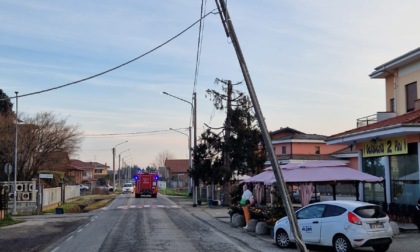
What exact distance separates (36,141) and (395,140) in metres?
33.2

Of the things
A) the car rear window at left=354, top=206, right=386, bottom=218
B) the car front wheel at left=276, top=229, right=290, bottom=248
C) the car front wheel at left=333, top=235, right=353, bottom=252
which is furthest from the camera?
the car front wheel at left=276, top=229, right=290, bottom=248

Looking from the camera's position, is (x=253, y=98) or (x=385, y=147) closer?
(x=253, y=98)

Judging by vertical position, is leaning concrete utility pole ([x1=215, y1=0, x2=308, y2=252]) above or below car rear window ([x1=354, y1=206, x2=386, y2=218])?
above

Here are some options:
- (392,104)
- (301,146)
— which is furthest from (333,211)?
(301,146)

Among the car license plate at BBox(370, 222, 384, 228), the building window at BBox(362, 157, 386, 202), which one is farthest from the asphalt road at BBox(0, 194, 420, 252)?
the building window at BBox(362, 157, 386, 202)

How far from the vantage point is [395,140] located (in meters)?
23.4

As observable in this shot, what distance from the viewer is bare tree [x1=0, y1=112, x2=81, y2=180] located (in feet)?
148

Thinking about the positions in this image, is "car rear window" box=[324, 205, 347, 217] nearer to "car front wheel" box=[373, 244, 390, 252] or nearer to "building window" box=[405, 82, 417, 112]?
"car front wheel" box=[373, 244, 390, 252]

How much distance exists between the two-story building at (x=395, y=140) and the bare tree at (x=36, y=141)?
94.9 feet

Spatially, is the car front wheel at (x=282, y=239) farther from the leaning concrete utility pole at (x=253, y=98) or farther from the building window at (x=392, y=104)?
the building window at (x=392, y=104)

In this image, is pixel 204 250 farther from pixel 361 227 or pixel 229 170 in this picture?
pixel 229 170

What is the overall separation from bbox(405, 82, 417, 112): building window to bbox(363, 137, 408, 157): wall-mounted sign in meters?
3.62

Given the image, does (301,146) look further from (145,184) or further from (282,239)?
(282,239)

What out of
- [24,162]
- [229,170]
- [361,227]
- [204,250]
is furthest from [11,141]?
[361,227]
